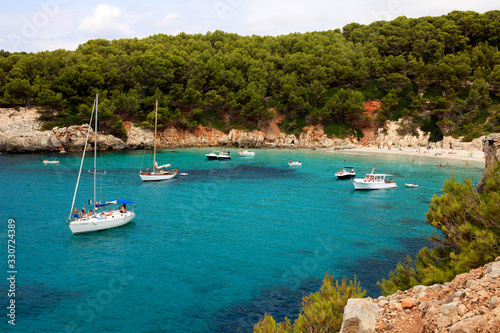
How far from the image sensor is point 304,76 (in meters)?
114

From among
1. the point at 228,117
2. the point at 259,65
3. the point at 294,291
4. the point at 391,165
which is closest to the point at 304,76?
the point at 259,65

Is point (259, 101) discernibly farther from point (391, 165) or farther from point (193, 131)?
point (391, 165)

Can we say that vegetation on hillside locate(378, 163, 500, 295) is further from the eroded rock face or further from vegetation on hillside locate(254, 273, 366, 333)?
the eroded rock face

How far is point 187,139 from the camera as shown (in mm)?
105500

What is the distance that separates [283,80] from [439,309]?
4229 inches

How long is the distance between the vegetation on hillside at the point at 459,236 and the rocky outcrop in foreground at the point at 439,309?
1.11m

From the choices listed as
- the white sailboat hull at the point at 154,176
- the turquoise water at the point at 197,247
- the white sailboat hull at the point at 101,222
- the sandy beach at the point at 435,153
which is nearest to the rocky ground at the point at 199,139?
the sandy beach at the point at 435,153

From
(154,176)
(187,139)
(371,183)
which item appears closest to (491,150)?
(371,183)

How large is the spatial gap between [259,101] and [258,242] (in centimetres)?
8029

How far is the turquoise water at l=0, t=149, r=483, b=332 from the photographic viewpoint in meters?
19.6

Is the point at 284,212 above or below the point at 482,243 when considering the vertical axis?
below

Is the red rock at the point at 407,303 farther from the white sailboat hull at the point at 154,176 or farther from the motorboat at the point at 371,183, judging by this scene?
the white sailboat hull at the point at 154,176

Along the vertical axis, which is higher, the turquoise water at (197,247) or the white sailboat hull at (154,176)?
the white sailboat hull at (154,176)

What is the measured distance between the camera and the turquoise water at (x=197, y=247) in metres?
19.6
